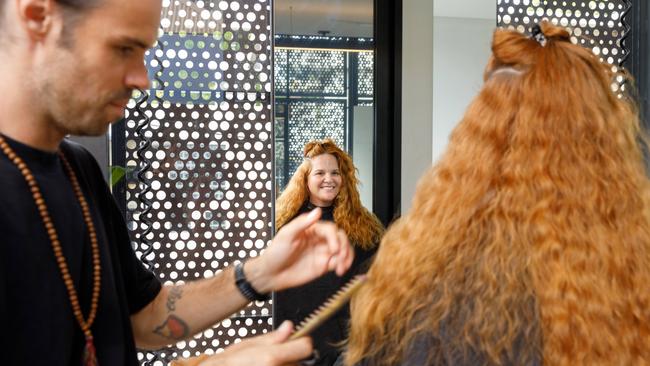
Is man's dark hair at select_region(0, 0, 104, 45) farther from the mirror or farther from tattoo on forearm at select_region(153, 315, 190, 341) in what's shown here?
the mirror

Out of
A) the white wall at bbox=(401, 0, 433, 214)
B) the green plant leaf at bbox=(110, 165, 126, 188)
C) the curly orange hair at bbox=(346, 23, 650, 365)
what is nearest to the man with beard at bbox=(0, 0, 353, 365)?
the curly orange hair at bbox=(346, 23, 650, 365)

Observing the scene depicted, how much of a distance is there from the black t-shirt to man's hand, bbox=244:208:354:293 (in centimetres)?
23

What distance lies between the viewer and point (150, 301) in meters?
1.25

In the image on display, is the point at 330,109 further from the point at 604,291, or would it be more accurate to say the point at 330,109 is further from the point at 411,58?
the point at 604,291

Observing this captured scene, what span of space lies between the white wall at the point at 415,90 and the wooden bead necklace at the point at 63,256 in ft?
8.23

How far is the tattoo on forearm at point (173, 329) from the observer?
4.10ft

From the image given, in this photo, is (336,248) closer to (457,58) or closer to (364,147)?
(364,147)

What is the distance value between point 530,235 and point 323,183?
201cm

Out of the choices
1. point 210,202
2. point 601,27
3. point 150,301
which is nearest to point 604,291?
point 150,301

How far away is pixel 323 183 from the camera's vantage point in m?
3.26

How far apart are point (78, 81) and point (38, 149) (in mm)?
118

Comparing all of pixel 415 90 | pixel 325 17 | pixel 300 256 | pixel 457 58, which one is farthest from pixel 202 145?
pixel 457 58

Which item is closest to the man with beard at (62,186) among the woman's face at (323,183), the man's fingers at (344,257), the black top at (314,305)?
the man's fingers at (344,257)

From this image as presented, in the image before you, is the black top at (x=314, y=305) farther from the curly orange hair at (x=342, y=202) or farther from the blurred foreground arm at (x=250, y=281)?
the blurred foreground arm at (x=250, y=281)
